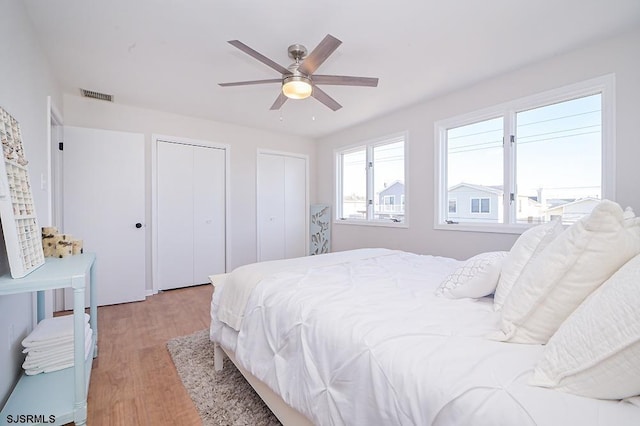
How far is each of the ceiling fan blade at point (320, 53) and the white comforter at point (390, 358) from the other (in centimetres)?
137

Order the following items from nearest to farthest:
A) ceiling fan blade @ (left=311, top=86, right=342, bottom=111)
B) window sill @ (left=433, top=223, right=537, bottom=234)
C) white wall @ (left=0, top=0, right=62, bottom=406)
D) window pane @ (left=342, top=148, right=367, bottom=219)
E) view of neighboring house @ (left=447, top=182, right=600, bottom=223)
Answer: white wall @ (left=0, top=0, right=62, bottom=406), ceiling fan blade @ (left=311, top=86, right=342, bottom=111), view of neighboring house @ (left=447, top=182, right=600, bottom=223), window sill @ (left=433, top=223, right=537, bottom=234), window pane @ (left=342, top=148, right=367, bottom=219)

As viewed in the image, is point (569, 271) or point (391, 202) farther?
point (391, 202)

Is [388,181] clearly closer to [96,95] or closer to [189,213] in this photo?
[189,213]

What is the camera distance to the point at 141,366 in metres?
2.00

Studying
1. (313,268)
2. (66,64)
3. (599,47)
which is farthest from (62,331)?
(599,47)

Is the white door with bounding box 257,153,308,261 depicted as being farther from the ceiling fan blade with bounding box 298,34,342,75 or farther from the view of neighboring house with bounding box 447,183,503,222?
the ceiling fan blade with bounding box 298,34,342,75

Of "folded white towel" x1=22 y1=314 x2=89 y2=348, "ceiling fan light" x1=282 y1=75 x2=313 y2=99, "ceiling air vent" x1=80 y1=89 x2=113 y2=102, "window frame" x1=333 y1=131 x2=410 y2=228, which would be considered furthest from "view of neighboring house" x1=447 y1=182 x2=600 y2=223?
"ceiling air vent" x1=80 y1=89 x2=113 y2=102

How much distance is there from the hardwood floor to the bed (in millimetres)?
448

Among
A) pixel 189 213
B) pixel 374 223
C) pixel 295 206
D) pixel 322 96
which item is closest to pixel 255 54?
pixel 322 96

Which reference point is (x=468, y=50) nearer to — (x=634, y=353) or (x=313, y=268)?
(x=313, y=268)

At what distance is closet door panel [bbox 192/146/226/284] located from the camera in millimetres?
4051

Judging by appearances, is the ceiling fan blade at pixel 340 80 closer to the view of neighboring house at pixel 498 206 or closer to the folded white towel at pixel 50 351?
the view of neighboring house at pixel 498 206

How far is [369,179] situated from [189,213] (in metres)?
2.70

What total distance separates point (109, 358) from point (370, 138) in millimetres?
3850
